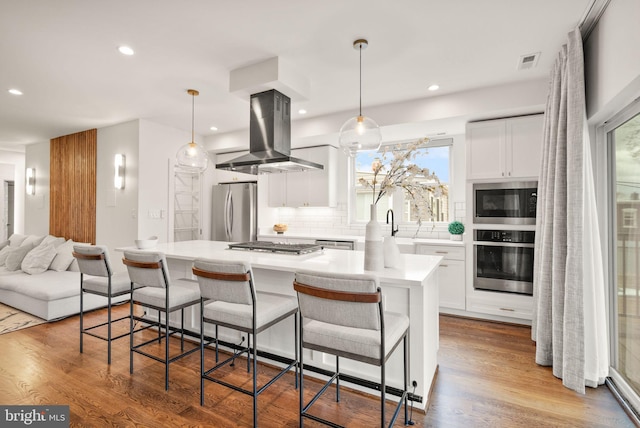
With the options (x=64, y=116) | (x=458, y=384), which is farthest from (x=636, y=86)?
(x=64, y=116)

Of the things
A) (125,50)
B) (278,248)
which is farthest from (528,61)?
(125,50)

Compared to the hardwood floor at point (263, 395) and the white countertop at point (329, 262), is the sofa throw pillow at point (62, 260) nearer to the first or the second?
the hardwood floor at point (263, 395)

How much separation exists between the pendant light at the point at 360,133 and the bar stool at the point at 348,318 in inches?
53.5

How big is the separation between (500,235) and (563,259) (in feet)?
4.09

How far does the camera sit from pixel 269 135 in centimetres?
321

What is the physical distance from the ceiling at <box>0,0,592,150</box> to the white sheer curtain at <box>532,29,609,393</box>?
571 millimetres

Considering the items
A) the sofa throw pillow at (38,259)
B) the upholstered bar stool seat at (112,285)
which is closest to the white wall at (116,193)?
the sofa throw pillow at (38,259)

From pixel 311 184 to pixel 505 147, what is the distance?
9.07ft

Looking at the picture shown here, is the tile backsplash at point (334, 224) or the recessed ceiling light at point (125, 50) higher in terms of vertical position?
the recessed ceiling light at point (125, 50)

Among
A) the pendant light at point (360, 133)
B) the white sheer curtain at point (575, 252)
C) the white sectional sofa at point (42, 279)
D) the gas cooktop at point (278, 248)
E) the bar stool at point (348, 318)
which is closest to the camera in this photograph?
the bar stool at point (348, 318)

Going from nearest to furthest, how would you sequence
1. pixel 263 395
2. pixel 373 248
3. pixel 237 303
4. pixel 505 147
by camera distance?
pixel 237 303, pixel 373 248, pixel 263 395, pixel 505 147

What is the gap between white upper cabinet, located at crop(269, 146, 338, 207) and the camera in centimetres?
510

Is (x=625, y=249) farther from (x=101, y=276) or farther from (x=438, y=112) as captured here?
(x=101, y=276)

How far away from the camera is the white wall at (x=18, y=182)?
23.5 feet
